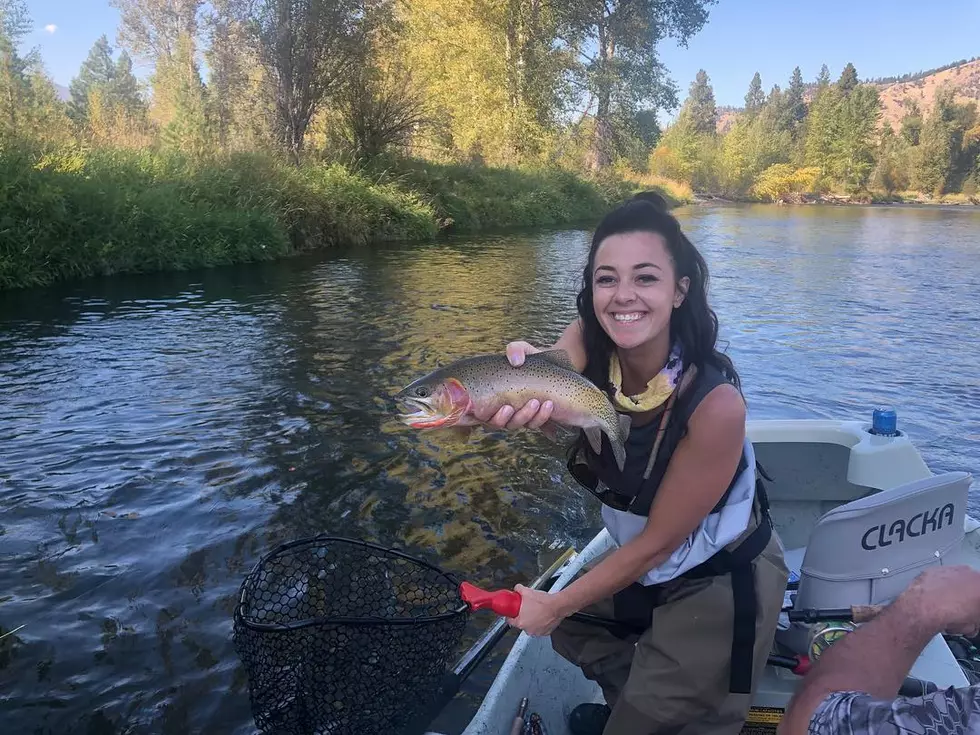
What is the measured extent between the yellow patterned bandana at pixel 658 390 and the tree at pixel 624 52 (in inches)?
1654

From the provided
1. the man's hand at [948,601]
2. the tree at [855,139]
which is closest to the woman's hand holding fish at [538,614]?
the man's hand at [948,601]


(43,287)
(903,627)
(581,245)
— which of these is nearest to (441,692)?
(903,627)

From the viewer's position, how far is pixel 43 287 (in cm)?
1391

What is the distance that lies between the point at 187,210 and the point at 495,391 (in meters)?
16.8

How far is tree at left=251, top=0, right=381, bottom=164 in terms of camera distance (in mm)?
25547

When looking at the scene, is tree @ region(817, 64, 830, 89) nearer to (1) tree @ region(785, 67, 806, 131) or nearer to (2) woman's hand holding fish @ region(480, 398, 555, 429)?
(1) tree @ region(785, 67, 806, 131)

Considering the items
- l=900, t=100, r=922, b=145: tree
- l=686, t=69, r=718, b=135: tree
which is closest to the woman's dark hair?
l=900, t=100, r=922, b=145: tree

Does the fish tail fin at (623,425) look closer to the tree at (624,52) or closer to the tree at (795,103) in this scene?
the tree at (624,52)

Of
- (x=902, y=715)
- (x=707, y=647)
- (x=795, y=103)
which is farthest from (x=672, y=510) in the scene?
(x=795, y=103)

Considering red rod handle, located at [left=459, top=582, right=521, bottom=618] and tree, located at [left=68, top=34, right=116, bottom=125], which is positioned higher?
tree, located at [left=68, top=34, right=116, bottom=125]

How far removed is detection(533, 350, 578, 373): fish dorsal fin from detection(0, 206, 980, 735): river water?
2150 millimetres

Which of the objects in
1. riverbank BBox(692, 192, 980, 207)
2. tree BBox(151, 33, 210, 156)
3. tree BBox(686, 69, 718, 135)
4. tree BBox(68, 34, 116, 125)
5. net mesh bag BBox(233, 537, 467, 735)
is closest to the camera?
net mesh bag BBox(233, 537, 467, 735)

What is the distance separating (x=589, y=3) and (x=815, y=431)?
1661 inches

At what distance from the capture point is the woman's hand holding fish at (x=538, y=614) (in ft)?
8.27
